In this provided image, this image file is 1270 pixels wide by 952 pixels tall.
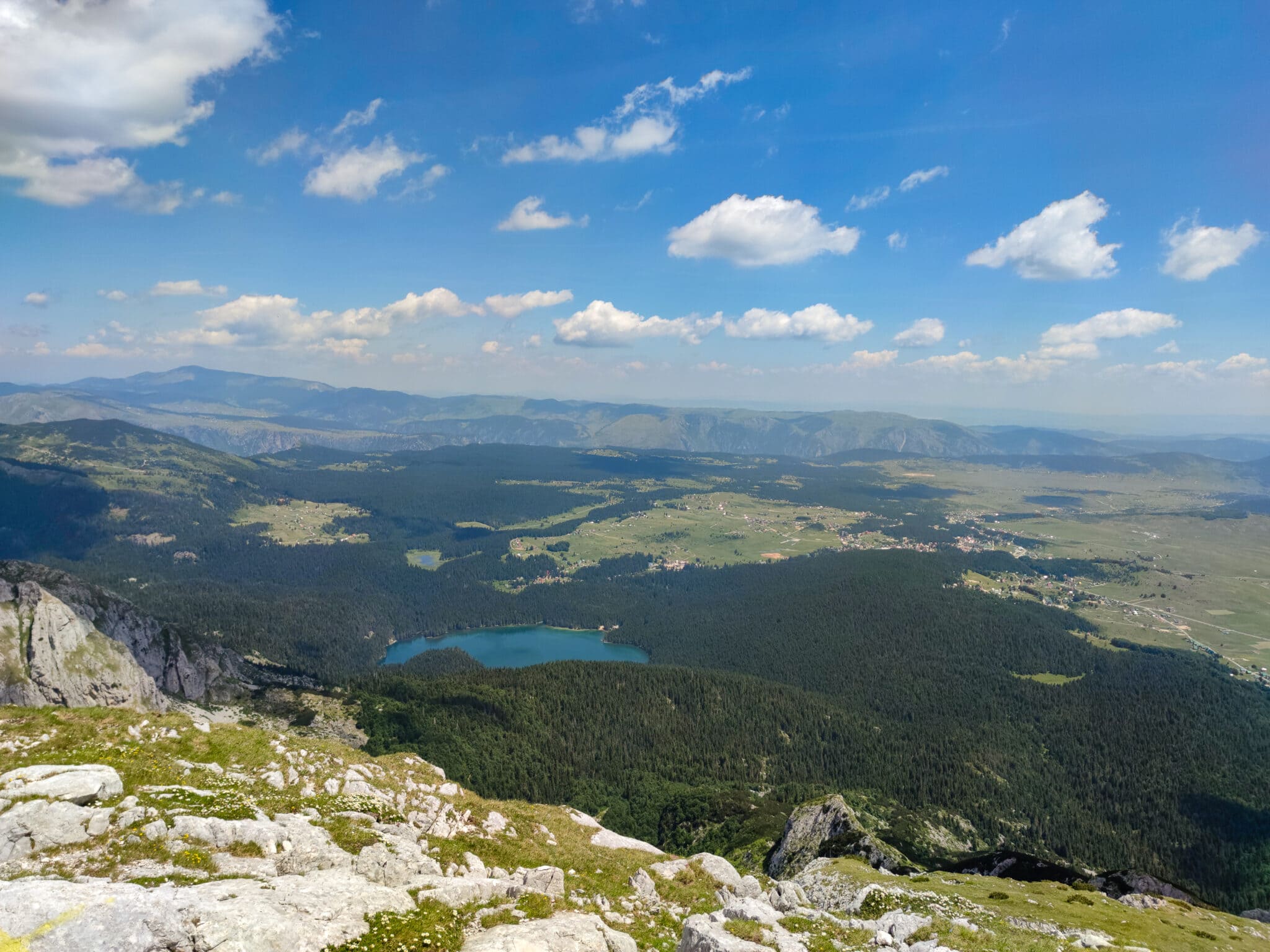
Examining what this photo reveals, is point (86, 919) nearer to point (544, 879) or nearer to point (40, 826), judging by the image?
point (40, 826)

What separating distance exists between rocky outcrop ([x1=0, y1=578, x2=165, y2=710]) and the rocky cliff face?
11541 millimetres

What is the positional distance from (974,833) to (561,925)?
501 ft

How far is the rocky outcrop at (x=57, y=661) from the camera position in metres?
103

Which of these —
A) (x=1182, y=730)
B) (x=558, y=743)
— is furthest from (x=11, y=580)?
(x=1182, y=730)

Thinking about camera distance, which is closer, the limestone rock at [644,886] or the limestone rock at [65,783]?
the limestone rock at [65,783]

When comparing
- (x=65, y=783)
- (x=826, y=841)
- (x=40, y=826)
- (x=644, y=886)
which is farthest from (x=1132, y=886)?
(x=65, y=783)

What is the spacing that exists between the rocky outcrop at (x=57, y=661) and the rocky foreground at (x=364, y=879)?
8185cm

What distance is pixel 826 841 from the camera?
3083 inches

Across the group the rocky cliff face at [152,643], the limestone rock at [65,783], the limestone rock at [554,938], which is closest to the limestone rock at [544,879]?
the limestone rock at [554,938]

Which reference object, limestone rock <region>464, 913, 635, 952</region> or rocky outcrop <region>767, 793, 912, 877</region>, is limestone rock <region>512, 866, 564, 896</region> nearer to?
limestone rock <region>464, 913, 635, 952</region>

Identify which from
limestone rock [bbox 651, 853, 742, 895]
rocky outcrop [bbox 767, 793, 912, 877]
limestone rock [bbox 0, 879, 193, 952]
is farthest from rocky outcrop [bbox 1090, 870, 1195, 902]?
limestone rock [bbox 0, 879, 193, 952]

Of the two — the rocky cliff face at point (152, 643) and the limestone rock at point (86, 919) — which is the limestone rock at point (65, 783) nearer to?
the limestone rock at point (86, 919)

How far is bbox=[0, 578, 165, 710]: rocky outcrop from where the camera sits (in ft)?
337

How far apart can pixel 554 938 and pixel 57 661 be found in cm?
13345
